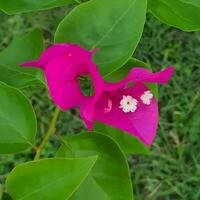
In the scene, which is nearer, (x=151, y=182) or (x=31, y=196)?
(x=31, y=196)

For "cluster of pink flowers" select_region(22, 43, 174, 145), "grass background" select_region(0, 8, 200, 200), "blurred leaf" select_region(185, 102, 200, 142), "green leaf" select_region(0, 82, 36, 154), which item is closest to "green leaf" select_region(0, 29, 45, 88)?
"green leaf" select_region(0, 82, 36, 154)

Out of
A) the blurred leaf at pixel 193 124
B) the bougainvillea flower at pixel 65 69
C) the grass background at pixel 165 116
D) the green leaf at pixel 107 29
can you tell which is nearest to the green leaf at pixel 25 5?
the green leaf at pixel 107 29

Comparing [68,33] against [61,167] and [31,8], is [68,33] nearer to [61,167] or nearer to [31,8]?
[31,8]

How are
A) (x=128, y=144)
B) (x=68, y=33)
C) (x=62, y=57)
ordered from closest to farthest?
1. (x=62, y=57)
2. (x=68, y=33)
3. (x=128, y=144)

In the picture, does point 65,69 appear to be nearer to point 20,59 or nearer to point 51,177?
point 51,177

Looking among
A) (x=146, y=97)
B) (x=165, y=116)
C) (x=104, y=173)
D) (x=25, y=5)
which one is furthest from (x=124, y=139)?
(x=165, y=116)

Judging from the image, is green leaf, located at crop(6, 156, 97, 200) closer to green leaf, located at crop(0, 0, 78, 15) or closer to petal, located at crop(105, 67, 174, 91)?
petal, located at crop(105, 67, 174, 91)

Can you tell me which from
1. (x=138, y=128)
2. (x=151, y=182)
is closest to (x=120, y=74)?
(x=138, y=128)

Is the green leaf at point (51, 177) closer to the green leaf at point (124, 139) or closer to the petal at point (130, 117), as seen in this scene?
the petal at point (130, 117)
